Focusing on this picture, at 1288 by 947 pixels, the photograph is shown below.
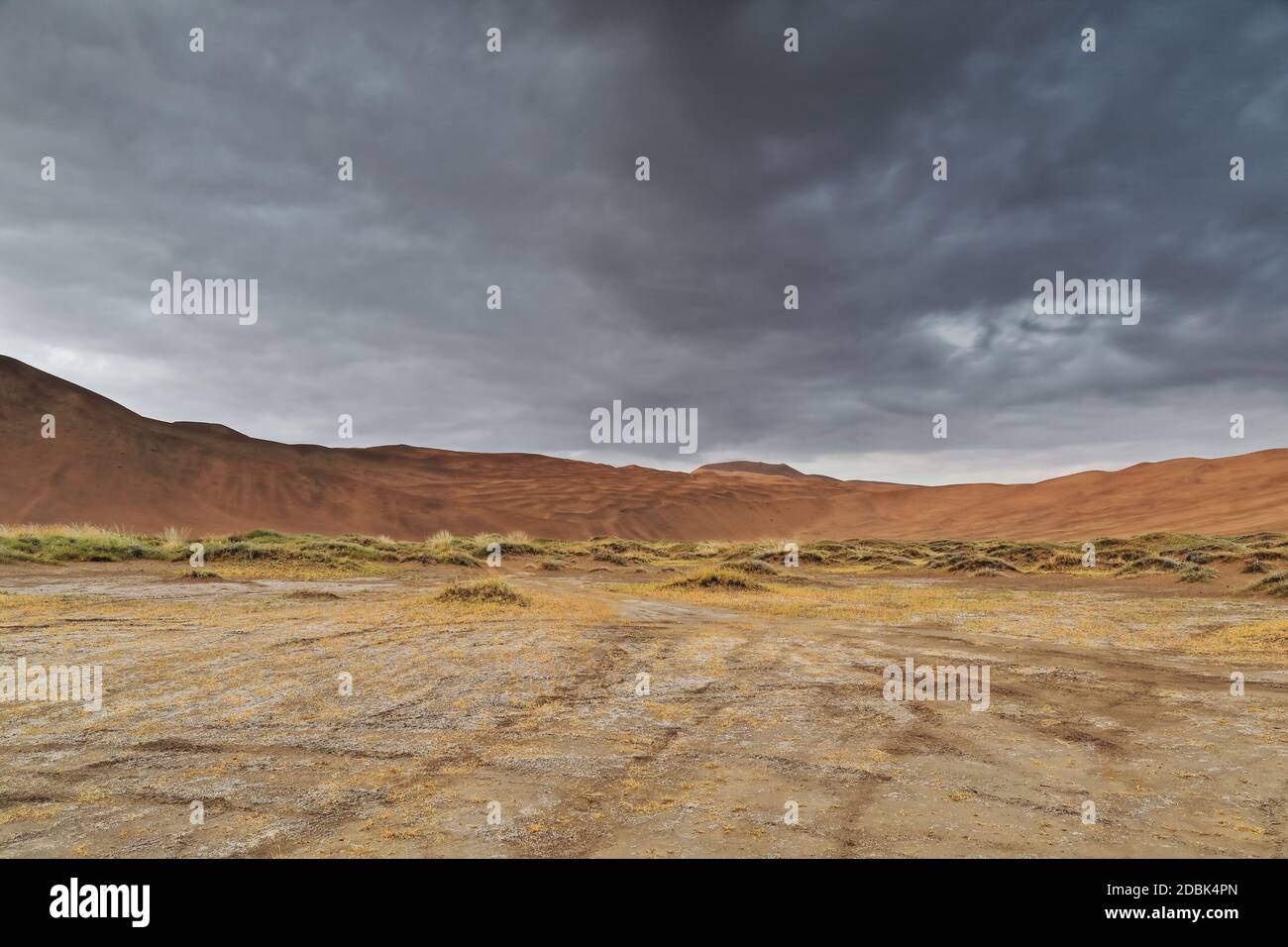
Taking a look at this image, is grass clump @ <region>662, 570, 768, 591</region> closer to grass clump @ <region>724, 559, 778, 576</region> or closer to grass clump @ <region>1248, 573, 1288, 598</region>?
grass clump @ <region>724, 559, 778, 576</region>

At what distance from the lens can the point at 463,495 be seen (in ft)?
234

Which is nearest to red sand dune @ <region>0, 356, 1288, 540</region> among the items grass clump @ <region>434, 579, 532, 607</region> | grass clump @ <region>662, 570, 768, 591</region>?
grass clump @ <region>662, 570, 768, 591</region>

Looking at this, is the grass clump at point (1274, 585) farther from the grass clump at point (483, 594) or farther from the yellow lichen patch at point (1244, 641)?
the grass clump at point (483, 594)

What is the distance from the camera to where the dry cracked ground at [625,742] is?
13.3ft

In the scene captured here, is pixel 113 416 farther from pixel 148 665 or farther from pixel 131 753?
pixel 131 753

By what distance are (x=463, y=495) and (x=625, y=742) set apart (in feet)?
222

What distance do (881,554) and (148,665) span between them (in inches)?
1402

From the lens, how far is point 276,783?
4.88 m

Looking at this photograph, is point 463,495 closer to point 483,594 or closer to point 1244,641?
point 483,594

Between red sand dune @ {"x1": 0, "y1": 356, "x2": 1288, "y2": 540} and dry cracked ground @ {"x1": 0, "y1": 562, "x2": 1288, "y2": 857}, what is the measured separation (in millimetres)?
44983

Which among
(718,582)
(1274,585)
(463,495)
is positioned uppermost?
(463,495)

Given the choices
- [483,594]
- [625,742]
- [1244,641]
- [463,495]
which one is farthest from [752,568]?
[463,495]
